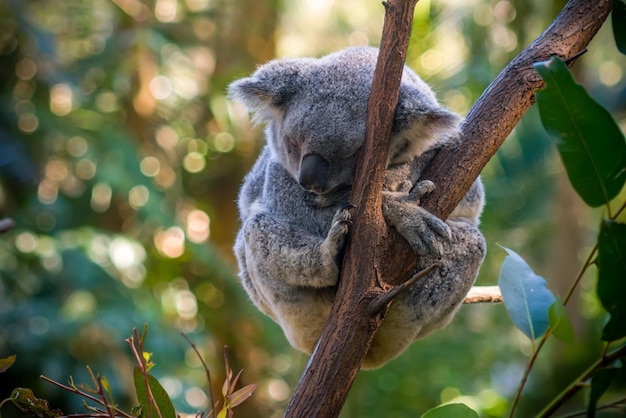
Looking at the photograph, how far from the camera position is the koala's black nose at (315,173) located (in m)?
2.20

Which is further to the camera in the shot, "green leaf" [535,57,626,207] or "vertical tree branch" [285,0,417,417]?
"vertical tree branch" [285,0,417,417]

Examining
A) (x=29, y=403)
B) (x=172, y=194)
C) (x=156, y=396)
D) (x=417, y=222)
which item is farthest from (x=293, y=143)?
(x=172, y=194)

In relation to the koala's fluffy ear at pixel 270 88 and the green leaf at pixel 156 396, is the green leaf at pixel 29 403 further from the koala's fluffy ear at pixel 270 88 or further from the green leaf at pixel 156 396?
the koala's fluffy ear at pixel 270 88

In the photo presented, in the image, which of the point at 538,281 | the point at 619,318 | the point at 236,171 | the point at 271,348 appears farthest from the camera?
the point at 236,171

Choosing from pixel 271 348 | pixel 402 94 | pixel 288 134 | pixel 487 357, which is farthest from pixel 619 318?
pixel 487 357

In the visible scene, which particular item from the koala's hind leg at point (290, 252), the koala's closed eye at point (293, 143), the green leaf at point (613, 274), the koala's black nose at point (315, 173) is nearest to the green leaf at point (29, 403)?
the koala's hind leg at point (290, 252)

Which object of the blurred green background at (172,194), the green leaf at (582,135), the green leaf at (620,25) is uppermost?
the green leaf at (620,25)

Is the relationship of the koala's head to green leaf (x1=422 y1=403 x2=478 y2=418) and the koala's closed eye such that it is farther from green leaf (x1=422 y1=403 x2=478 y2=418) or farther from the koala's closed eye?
green leaf (x1=422 y1=403 x2=478 y2=418)

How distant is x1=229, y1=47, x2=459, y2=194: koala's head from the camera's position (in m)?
2.21

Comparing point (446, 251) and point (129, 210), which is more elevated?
point (446, 251)

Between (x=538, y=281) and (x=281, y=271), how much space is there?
90 centimetres

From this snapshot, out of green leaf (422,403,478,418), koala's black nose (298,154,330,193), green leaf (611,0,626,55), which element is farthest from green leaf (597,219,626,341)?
koala's black nose (298,154,330,193)

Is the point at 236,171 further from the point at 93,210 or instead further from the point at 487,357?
the point at 487,357

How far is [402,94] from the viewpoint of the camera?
2285mm
